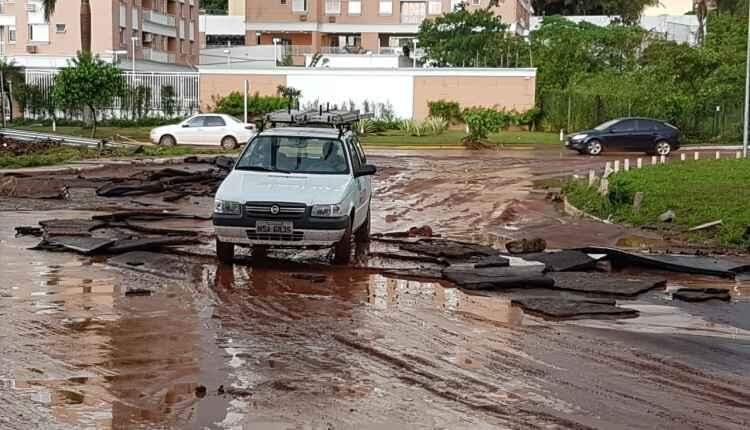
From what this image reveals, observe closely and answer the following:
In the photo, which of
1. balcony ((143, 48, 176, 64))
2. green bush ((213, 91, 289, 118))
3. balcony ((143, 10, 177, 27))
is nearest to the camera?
green bush ((213, 91, 289, 118))

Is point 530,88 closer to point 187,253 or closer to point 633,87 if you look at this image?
point 633,87

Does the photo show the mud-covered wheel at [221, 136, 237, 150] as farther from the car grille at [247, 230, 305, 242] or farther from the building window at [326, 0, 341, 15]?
the building window at [326, 0, 341, 15]

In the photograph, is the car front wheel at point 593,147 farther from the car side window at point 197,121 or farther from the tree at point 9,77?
the tree at point 9,77

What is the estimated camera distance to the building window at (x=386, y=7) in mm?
87500

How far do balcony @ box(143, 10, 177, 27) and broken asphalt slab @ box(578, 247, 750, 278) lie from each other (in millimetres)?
62939

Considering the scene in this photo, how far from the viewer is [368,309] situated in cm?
1122

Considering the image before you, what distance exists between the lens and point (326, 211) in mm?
13570

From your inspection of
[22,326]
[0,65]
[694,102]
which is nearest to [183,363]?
[22,326]

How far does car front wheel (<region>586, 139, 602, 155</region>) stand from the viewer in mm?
41938

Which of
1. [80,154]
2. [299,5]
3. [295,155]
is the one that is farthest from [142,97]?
[295,155]

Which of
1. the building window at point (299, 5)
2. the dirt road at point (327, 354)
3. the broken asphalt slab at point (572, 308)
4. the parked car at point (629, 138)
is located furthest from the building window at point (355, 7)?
the broken asphalt slab at point (572, 308)

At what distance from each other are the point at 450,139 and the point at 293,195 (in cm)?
3802

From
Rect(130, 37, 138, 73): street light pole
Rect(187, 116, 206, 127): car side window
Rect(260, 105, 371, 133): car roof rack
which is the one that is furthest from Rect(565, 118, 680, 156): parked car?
Rect(130, 37, 138, 73): street light pole

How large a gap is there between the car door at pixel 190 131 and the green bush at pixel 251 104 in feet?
45.2
